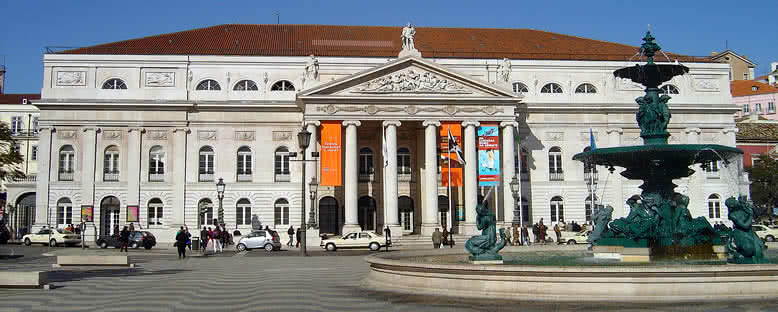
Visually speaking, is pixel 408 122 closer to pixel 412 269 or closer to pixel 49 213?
pixel 49 213

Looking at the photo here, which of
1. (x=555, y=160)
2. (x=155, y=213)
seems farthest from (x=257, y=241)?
(x=555, y=160)

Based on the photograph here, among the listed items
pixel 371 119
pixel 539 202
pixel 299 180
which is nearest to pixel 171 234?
pixel 299 180

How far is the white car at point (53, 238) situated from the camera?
41031 millimetres

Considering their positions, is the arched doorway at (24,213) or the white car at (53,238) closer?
the white car at (53,238)

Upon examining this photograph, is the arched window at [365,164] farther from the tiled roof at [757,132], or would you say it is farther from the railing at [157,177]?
the tiled roof at [757,132]

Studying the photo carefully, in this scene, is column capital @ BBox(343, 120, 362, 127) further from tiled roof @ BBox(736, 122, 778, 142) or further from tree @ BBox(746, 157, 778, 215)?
tiled roof @ BBox(736, 122, 778, 142)

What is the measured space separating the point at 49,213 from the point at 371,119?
21.4 m

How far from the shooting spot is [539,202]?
48344 mm

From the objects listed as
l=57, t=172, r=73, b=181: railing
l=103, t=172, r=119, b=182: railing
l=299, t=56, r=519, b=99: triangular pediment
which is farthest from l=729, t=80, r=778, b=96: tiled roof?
l=57, t=172, r=73, b=181: railing

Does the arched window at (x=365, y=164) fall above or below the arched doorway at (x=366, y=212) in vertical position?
above

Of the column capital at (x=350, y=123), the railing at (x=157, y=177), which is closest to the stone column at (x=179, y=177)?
the railing at (x=157, y=177)

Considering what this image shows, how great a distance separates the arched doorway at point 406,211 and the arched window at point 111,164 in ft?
61.4

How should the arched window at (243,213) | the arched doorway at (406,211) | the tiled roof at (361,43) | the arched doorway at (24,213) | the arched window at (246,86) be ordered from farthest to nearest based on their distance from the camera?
the arched doorway at (24,213) < the tiled roof at (361,43) < the arched window at (246,86) < the arched doorway at (406,211) < the arched window at (243,213)

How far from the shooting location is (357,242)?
122ft
